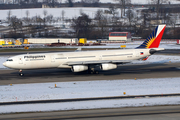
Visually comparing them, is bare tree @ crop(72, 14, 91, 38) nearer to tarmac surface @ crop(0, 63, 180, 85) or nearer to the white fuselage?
the white fuselage

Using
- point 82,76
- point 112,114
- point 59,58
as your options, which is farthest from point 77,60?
point 112,114

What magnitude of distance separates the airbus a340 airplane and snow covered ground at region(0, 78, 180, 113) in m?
5.42

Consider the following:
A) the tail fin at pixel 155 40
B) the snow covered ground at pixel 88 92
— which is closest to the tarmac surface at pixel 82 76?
the snow covered ground at pixel 88 92

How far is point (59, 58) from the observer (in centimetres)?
3722

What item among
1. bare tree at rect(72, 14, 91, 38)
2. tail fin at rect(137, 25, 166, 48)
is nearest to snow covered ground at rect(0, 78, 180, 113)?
tail fin at rect(137, 25, 166, 48)

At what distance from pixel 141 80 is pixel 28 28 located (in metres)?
142

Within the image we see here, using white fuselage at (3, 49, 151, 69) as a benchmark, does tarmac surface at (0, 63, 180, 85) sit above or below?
below

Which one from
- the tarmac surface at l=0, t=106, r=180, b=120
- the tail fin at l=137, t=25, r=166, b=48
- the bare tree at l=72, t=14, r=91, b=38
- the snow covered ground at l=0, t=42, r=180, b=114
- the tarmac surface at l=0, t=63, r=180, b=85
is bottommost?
the tarmac surface at l=0, t=63, r=180, b=85

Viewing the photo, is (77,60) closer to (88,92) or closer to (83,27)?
(88,92)

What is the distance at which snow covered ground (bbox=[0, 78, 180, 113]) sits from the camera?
21.1 metres

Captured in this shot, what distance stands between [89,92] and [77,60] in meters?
12.9

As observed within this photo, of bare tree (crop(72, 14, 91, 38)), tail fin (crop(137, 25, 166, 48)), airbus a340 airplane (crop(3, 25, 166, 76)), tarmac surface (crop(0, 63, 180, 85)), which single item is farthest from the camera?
bare tree (crop(72, 14, 91, 38))

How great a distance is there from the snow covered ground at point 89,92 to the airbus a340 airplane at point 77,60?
5.42 metres

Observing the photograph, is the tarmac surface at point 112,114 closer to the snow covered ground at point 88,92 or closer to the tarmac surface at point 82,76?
the snow covered ground at point 88,92
